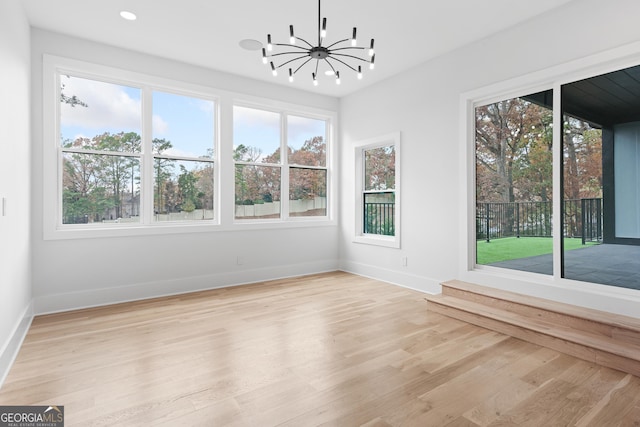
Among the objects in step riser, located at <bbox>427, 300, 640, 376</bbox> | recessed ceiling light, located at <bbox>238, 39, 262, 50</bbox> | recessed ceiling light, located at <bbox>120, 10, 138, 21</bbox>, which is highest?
recessed ceiling light, located at <bbox>238, 39, 262, 50</bbox>

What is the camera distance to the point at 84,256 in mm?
3920

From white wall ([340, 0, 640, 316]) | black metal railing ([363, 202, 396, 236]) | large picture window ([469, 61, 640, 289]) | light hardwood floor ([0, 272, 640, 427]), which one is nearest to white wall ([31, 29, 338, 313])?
light hardwood floor ([0, 272, 640, 427])

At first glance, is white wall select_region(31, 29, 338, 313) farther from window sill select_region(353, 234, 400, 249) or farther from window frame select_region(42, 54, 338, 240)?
window sill select_region(353, 234, 400, 249)

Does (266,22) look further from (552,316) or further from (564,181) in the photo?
(552,316)

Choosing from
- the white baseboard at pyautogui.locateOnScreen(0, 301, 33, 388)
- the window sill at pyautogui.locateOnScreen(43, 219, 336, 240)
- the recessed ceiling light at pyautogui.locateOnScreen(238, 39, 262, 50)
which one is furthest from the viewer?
the recessed ceiling light at pyautogui.locateOnScreen(238, 39, 262, 50)

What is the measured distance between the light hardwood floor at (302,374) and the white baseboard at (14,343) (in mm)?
57

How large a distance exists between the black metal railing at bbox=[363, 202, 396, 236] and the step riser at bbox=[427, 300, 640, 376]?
5.85ft

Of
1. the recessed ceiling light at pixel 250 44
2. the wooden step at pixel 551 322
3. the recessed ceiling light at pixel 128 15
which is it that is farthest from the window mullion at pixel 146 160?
the wooden step at pixel 551 322

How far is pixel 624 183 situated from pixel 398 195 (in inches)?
98.0

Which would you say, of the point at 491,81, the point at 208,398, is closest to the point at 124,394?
the point at 208,398

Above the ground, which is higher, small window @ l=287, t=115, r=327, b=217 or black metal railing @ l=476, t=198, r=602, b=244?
small window @ l=287, t=115, r=327, b=217

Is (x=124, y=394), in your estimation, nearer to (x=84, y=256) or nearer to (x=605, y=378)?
(x=84, y=256)

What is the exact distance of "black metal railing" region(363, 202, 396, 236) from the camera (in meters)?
5.27

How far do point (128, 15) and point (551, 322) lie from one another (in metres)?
4.93
